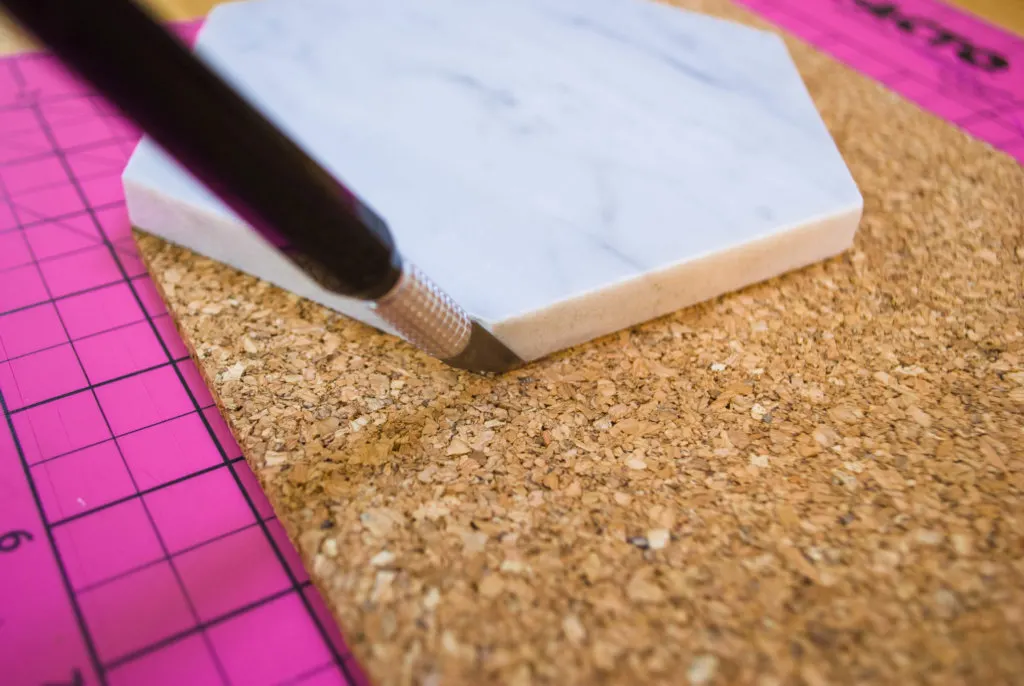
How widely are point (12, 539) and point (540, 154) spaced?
2.02ft

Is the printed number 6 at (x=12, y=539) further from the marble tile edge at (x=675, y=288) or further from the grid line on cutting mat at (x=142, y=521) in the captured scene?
the marble tile edge at (x=675, y=288)

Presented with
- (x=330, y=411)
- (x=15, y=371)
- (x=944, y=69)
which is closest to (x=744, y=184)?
(x=330, y=411)

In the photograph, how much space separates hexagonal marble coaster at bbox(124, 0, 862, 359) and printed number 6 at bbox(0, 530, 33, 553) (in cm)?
32

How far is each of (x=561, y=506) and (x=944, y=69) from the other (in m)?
1.07

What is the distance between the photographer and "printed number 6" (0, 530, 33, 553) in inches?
24.0

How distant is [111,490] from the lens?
2.13 feet

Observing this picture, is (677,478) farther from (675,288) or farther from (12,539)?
(12,539)

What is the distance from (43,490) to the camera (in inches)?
25.5

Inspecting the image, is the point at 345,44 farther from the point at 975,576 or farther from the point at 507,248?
the point at 975,576

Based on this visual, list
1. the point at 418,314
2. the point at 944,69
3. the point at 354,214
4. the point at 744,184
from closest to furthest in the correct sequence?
the point at 354,214 → the point at 418,314 → the point at 744,184 → the point at 944,69

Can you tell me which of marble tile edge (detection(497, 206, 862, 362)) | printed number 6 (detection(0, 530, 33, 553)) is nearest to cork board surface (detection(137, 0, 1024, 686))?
marble tile edge (detection(497, 206, 862, 362))

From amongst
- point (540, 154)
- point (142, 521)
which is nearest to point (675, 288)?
point (540, 154)

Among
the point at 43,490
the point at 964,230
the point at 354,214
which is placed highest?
the point at 354,214

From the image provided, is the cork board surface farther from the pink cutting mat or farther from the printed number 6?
the printed number 6
